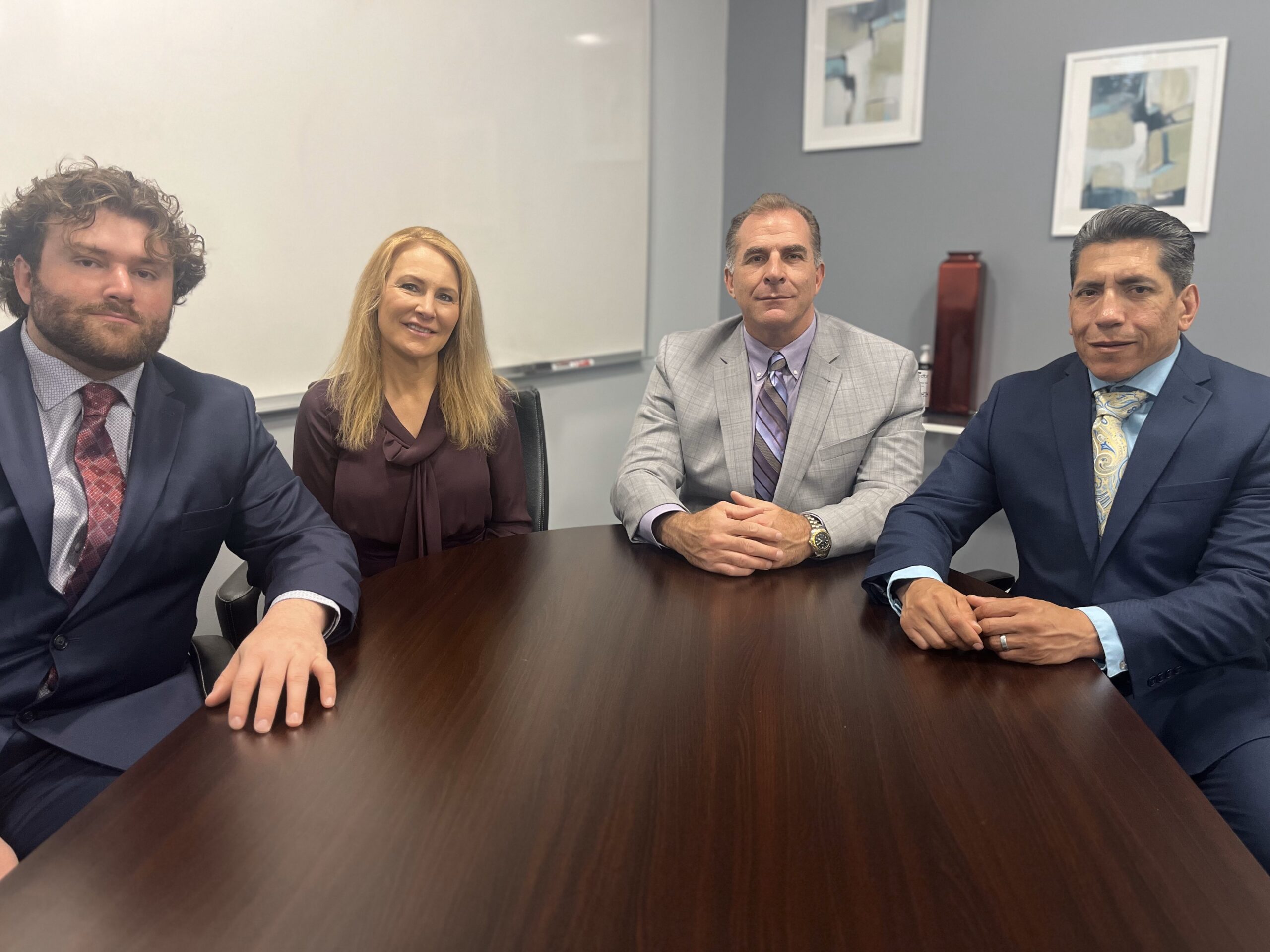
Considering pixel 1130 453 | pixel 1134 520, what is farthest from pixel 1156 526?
pixel 1130 453

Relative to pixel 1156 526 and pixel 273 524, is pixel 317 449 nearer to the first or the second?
pixel 273 524

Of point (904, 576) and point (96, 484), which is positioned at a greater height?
point (96, 484)

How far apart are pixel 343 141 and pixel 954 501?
1891 mm

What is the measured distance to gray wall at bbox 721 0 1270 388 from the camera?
301 cm

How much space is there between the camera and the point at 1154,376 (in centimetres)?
163

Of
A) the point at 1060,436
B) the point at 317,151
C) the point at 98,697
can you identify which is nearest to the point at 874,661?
the point at 1060,436

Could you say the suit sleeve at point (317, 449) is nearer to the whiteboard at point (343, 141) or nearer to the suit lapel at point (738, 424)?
the whiteboard at point (343, 141)

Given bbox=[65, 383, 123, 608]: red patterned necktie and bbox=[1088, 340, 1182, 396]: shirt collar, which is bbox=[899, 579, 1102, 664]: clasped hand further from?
bbox=[65, 383, 123, 608]: red patterned necktie

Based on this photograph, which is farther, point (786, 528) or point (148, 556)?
point (786, 528)

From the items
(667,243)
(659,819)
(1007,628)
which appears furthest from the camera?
(667,243)

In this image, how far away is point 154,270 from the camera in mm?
1428

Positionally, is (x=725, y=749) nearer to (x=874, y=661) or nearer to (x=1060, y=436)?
(x=874, y=661)

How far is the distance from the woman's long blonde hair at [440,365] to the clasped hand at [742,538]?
653mm

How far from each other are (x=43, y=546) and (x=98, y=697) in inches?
10.7
